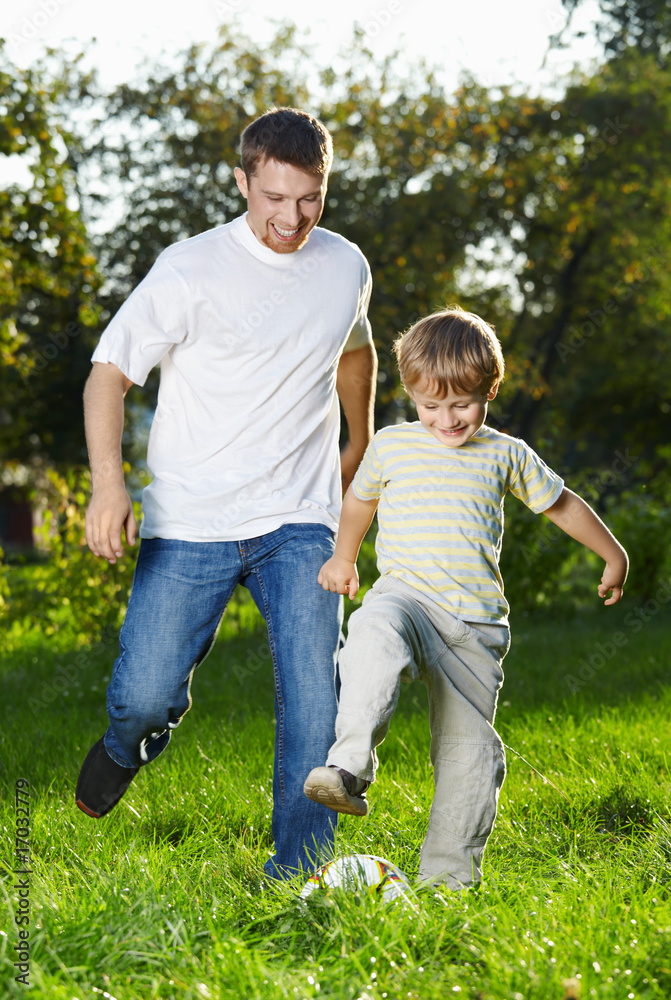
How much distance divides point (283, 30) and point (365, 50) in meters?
1.41

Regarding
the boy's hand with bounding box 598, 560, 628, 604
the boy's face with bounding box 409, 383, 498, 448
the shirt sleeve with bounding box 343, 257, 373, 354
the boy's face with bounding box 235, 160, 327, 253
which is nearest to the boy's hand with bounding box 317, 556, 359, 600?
the boy's face with bounding box 409, 383, 498, 448

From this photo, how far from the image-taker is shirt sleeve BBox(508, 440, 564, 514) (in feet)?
10.0

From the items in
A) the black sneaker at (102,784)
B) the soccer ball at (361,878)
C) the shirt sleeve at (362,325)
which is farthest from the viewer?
the shirt sleeve at (362,325)

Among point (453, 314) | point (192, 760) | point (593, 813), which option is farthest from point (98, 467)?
point (593, 813)

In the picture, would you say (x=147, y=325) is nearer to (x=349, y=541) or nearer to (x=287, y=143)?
(x=287, y=143)

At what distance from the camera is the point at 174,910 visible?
8.60ft

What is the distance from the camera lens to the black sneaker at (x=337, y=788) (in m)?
2.55

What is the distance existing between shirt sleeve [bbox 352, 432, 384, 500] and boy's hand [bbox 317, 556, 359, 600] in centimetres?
21

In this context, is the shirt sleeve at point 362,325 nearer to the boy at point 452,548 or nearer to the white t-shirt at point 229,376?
the white t-shirt at point 229,376

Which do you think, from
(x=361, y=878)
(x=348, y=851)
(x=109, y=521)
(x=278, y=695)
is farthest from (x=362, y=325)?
(x=361, y=878)

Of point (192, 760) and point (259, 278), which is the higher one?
point (259, 278)

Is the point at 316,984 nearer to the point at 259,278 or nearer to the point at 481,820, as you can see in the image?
the point at 481,820

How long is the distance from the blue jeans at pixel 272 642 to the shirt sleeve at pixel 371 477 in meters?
0.35

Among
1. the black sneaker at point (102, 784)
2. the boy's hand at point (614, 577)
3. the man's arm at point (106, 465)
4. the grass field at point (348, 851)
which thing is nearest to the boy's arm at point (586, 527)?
the boy's hand at point (614, 577)
